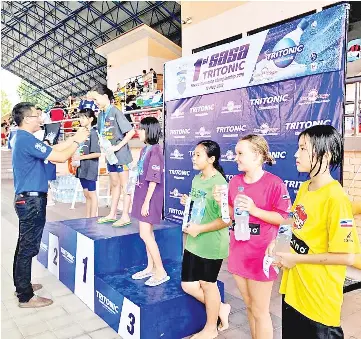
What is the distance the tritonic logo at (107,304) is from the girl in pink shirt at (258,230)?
116 cm

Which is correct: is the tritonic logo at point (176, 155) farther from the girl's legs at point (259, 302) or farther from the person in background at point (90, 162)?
the girl's legs at point (259, 302)

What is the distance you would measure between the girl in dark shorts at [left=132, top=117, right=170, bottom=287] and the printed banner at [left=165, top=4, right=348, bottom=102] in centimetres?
156

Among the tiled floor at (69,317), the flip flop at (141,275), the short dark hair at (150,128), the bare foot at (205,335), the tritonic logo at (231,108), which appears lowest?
the tiled floor at (69,317)

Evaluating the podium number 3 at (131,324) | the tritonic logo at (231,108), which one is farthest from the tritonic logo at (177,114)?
the podium number 3 at (131,324)

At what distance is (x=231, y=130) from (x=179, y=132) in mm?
1107

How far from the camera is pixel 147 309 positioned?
2471 mm

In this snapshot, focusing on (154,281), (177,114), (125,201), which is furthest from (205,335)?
(177,114)

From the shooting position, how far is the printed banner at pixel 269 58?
126 inches

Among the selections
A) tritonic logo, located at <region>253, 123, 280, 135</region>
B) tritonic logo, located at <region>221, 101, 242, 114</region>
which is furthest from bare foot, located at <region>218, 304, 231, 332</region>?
tritonic logo, located at <region>221, 101, 242, 114</region>

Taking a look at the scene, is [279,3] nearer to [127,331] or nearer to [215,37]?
[215,37]

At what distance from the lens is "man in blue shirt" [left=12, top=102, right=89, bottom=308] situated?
303 cm

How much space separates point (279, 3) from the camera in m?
10.4

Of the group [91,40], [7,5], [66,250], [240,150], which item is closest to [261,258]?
[240,150]

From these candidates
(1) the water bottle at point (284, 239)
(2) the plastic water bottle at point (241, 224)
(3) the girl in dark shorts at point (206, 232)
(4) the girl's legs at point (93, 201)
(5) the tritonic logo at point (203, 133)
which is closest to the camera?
(1) the water bottle at point (284, 239)
